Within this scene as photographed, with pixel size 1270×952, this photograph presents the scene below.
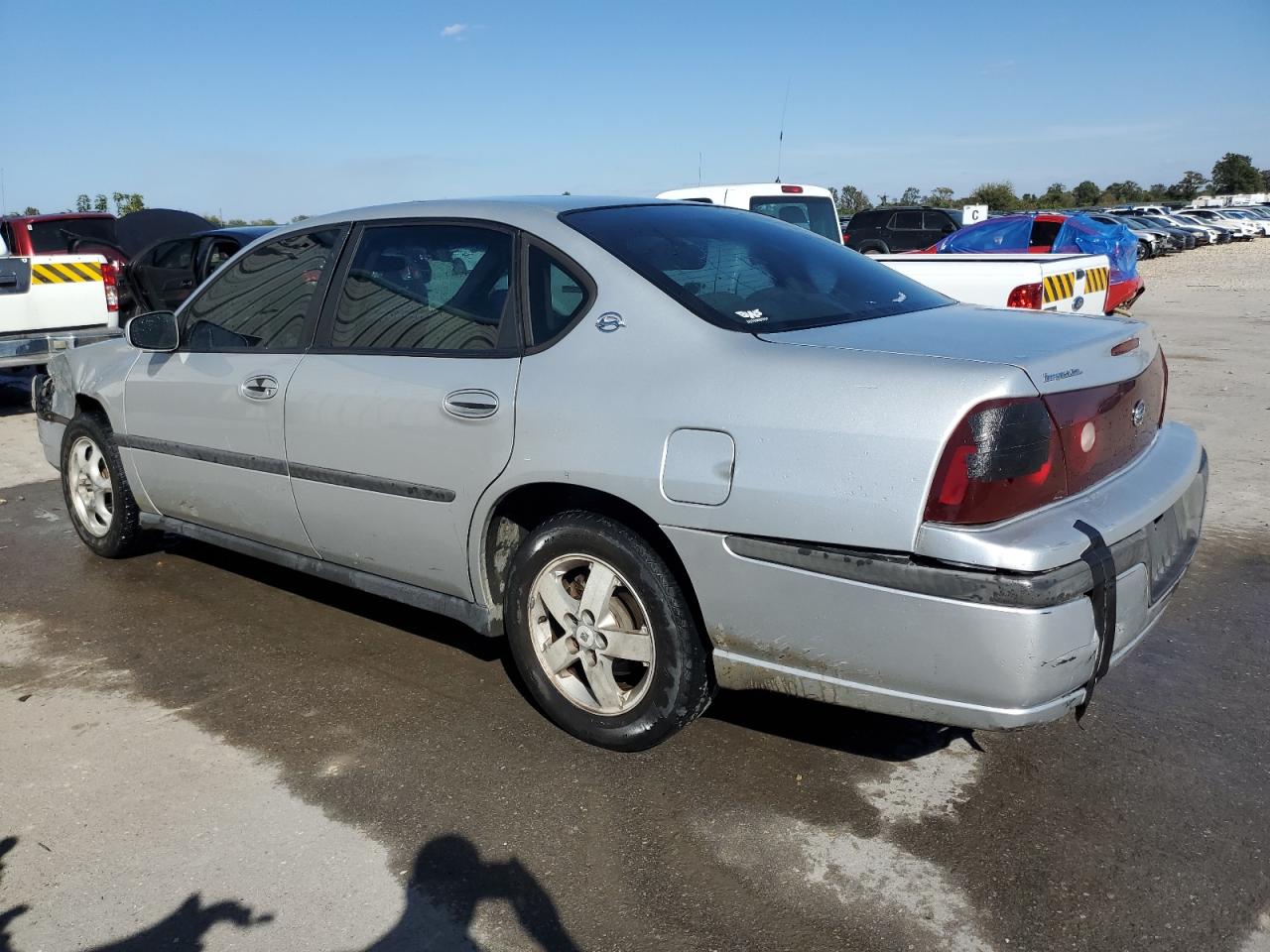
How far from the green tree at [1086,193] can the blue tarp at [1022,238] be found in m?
73.8

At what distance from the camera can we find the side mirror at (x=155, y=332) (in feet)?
15.0

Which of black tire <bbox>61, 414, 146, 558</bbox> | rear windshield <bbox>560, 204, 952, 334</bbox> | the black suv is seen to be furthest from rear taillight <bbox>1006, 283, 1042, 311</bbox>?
the black suv

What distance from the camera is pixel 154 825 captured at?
3.06 m

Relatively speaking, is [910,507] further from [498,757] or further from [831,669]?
[498,757]

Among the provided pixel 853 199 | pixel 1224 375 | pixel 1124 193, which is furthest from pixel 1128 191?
pixel 1224 375

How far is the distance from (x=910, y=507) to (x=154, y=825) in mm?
2225

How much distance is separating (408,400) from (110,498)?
2422 mm

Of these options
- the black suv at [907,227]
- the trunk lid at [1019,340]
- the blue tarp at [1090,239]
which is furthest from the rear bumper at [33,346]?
the black suv at [907,227]

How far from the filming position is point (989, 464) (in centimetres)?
259

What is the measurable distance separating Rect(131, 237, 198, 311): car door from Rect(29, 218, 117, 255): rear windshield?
4.87ft

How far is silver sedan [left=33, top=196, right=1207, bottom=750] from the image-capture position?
262cm

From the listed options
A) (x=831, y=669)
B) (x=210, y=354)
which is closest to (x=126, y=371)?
(x=210, y=354)

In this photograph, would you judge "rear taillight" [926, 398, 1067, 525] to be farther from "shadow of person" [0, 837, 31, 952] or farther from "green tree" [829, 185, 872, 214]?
"green tree" [829, 185, 872, 214]

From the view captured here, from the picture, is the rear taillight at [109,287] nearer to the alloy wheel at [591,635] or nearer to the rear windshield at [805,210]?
the rear windshield at [805,210]
